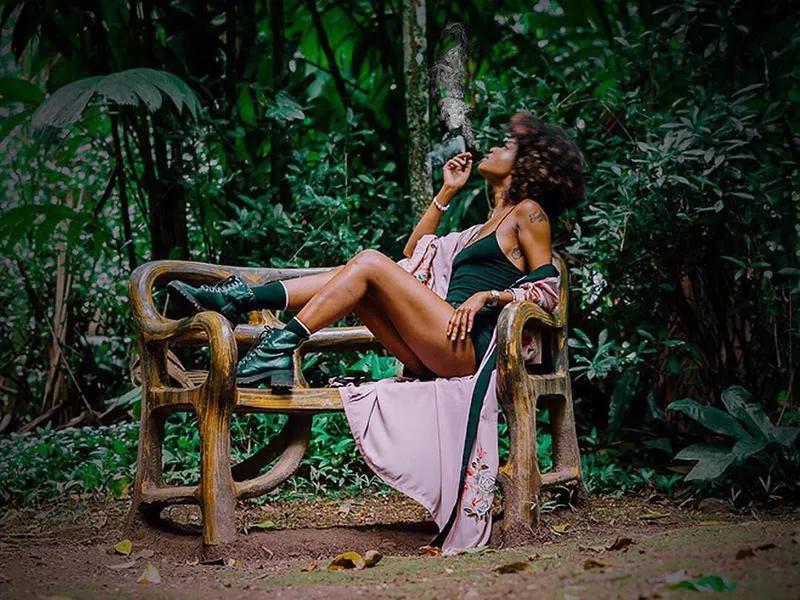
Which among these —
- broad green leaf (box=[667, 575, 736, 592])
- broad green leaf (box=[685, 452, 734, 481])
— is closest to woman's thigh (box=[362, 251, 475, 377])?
broad green leaf (box=[685, 452, 734, 481])

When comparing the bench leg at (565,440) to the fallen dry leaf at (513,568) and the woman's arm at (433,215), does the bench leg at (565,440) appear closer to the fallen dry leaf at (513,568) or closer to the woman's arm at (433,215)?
the woman's arm at (433,215)

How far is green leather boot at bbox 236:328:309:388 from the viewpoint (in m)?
2.83

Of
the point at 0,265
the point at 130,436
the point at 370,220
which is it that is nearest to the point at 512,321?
the point at 370,220

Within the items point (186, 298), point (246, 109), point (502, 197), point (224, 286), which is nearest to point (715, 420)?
point (502, 197)

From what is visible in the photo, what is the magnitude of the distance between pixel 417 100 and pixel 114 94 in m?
1.31

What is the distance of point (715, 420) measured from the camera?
3395 millimetres

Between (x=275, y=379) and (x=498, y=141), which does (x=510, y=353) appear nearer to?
(x=275, y=379)

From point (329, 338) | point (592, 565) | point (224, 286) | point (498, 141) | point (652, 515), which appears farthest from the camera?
point (498, 141)

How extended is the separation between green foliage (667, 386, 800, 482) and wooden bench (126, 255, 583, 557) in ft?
1.66

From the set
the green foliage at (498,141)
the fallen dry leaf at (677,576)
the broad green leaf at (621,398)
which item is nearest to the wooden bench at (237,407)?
the green foliage at (498,141)

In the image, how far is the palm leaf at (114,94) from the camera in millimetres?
3678

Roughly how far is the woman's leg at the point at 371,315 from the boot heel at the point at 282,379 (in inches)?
14.4

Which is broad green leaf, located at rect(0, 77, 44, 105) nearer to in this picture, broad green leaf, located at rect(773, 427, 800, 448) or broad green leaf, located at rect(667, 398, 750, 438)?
broad green leaf, located at rect(667, 398, 750, 438)

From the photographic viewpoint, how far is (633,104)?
13.1 ft
